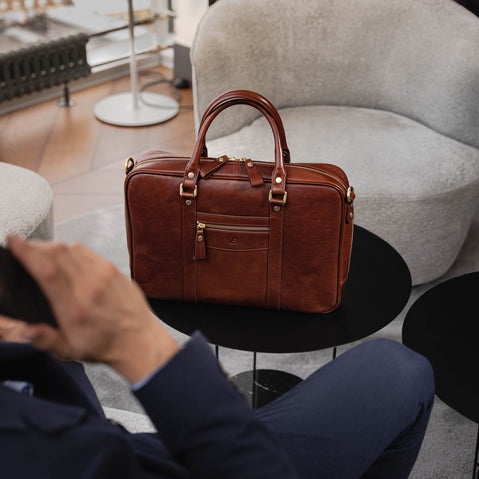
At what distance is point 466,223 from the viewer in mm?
2131

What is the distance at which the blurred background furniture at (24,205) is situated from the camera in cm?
176

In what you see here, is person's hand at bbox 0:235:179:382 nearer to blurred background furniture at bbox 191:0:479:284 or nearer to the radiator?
blurred background furniture at bbox 191:0:479:284

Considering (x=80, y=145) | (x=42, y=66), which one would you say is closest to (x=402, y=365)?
(x=80, y=145)

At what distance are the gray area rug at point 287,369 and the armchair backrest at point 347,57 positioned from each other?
1.84 feet

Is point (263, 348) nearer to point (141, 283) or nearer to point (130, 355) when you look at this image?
point (141, 283)

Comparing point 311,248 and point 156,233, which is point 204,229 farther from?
point 311,248

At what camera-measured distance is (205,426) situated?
2.21 feet

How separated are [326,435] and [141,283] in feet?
1.80

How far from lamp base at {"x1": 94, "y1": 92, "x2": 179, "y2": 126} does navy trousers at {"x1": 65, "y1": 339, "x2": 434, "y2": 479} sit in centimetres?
248

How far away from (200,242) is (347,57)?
1280 mm

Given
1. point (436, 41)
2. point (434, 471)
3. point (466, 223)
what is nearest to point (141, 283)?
point (434, 471)

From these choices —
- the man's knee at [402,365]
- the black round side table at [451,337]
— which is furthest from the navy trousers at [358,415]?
the black round side table at [451,337]

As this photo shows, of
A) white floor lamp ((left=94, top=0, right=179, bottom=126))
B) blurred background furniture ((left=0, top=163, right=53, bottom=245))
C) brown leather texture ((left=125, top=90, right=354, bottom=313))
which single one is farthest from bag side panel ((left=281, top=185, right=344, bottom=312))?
white floor lamp ((left=94, top=0, right=179, bottom=126))

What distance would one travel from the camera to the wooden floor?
279 cm
